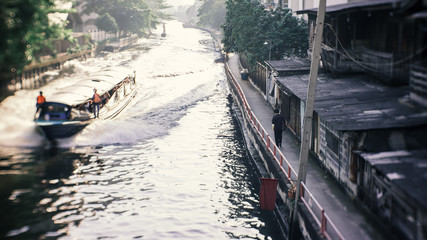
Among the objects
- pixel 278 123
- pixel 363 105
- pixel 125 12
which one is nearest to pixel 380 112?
pixel 363 105

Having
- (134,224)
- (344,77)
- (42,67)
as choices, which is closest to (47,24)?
(134,224)

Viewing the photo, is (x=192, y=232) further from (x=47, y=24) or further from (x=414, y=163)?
(x=47, y=24)

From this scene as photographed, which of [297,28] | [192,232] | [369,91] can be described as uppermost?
[297,28]

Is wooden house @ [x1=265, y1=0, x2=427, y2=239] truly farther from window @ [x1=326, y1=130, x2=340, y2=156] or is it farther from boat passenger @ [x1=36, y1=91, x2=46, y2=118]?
boat passenger @ [x1=36, y1=91, x2=46, y2=118]

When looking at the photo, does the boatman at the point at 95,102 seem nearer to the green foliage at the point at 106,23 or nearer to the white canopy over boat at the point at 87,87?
the white canopy over boat at the point at 87,87

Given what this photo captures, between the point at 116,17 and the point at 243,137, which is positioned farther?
the point at 116,17

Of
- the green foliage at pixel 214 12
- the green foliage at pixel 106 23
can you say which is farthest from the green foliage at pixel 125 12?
the green foliage at pixel 214 12

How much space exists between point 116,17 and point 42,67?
3765cm

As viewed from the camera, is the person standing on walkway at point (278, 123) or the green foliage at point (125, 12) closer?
the person standing on walkway at point (278, 123)

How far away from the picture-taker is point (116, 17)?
272 ft

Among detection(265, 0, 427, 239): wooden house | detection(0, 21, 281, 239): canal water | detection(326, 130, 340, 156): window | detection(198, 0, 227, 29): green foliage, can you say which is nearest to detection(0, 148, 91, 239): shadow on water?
detection(0, 21, 281, 239): canal water

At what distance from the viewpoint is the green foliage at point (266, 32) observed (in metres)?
30.9

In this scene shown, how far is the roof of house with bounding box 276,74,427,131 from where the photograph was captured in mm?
12109

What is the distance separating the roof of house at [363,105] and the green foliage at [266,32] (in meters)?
12.9
